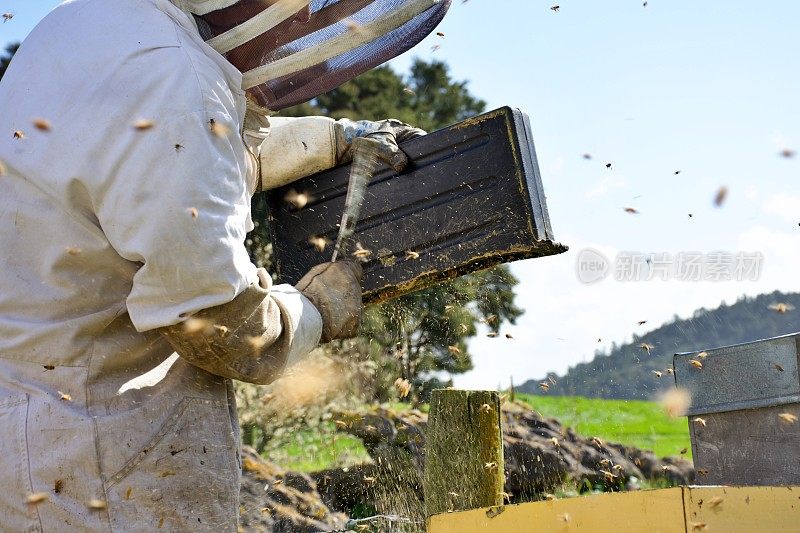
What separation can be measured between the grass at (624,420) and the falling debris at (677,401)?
4.30 metres

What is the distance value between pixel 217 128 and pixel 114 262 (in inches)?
14.7

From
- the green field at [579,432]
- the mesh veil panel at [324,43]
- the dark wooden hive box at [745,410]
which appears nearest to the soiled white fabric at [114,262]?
the mesh veil panel at [324,43]

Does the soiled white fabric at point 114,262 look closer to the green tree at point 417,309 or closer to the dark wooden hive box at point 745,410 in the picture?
the green tree at point 417,309

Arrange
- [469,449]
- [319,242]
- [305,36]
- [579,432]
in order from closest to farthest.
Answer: [305,36]
[319,242]
[469,449]
[579,432]

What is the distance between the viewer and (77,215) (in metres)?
1.85

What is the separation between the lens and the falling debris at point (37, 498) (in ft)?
5.94

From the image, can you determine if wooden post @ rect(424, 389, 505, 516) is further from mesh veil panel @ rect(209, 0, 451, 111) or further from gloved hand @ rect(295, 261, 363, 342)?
mesh veil panel @ rect(209, 0, 451, 111)

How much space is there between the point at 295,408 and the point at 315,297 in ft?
18.2

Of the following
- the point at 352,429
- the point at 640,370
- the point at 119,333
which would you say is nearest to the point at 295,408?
the point at 352,429

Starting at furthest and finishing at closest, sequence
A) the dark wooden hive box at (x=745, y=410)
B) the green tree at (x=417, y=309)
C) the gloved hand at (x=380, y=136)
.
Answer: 1. the green tree at (x=417, y=309)
2. the dark wooden hive box at (x=745, y=410)
3. the gloved hand at (x=380, y=136)

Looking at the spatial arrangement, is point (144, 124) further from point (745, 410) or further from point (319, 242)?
point (745, 410)

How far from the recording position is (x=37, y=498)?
1.81 meters

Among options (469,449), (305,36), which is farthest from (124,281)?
(469,449)

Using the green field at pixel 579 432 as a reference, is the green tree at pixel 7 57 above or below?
above
